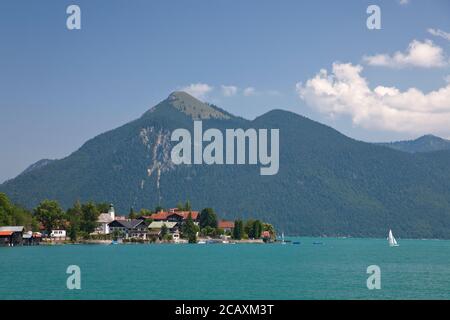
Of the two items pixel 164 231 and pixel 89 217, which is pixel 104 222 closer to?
pixel 164 231

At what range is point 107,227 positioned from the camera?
165 metres

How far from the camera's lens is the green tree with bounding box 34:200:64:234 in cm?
14336

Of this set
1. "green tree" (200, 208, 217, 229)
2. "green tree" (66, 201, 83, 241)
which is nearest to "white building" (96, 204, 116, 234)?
"green tree" (66, 201, 83, 241)

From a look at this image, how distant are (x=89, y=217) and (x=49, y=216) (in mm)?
9305

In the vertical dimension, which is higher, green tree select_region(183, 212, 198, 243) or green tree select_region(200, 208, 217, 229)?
green tree select_region(200, 208, 217, 229)

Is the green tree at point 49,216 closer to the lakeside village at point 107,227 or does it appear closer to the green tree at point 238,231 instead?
the lakeside village at point 107,227

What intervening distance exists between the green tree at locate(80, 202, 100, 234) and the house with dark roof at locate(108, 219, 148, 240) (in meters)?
13.5

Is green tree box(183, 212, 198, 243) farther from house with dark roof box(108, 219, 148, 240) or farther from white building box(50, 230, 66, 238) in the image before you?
white building box(50, 230, 66, 238)

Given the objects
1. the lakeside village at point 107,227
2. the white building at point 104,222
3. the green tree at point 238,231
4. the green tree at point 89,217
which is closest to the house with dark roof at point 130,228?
the lakeside village at point 107,227

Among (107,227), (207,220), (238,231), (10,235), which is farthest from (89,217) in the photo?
(238,231)
